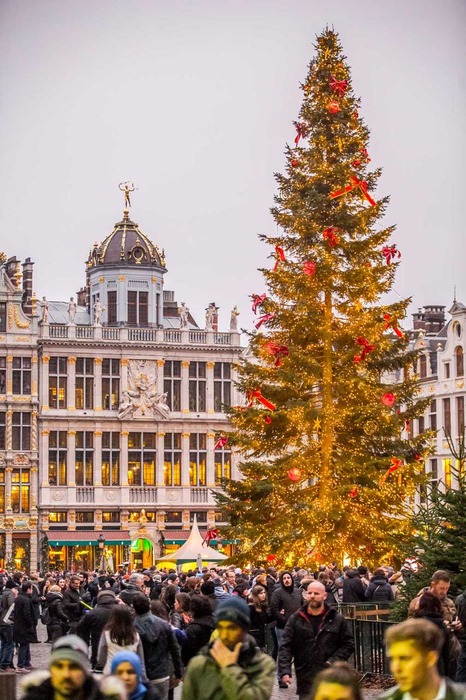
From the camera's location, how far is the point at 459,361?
5462 centimetres

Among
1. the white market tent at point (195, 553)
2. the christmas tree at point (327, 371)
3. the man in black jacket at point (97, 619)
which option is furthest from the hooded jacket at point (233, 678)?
the white market tent at point (195, 553)

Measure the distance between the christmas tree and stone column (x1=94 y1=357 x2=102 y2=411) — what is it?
2957cm

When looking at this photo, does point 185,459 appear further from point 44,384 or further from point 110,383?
point 44,384

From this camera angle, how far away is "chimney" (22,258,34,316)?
205ft

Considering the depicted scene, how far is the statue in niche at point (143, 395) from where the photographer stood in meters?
61.1

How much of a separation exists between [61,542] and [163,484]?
515cm

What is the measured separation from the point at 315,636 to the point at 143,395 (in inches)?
1980

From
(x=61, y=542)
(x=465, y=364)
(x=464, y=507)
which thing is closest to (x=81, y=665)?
→ (x=464, y=507)

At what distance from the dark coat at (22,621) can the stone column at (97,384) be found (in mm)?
38134

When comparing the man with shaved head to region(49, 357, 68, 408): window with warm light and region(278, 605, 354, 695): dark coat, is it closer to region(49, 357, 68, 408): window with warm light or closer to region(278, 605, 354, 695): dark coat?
region(278, 605, 354, 695): dark coat

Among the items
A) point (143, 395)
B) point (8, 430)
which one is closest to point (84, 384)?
point (143, 395)

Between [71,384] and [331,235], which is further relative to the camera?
[71,384]

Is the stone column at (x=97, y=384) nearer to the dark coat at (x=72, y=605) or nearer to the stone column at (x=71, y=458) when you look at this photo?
the stone column at (x=71, y=458)

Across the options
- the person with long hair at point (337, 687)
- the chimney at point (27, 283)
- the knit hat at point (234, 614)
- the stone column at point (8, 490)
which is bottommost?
the person with long hair at point (337, 687)
